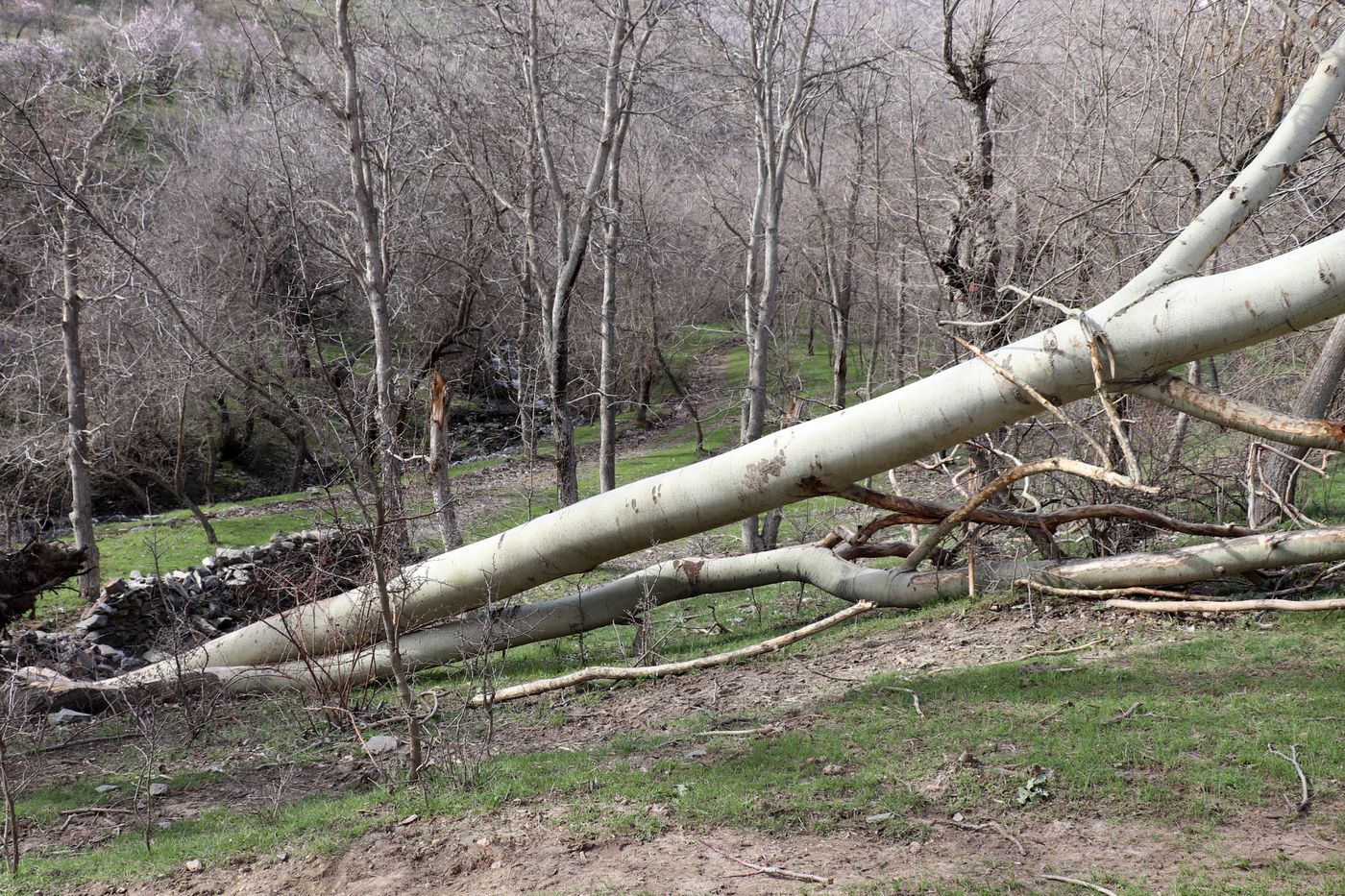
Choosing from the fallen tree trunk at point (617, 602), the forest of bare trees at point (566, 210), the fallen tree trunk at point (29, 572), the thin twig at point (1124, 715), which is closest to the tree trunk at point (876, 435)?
the fallen tree trunk at point (617, 602)

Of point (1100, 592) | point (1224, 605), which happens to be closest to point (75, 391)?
point (1100, 592)

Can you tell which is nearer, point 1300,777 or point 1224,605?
point 1300,777

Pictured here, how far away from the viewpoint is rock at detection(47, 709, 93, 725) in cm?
809

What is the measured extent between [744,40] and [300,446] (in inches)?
580

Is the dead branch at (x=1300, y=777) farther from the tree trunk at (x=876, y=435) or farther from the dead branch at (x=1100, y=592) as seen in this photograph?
the dead branch at (x=1100, y=592)

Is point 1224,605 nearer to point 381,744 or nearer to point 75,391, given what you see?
point 381,744

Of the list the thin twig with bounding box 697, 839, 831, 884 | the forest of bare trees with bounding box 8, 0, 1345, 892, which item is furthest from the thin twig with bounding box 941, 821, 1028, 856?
the forest of bare trees with bounding box 8, 0, 1345, 892

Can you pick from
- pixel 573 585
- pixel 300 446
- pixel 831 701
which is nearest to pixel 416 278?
pixel 300 446

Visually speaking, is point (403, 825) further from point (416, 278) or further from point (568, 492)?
point (416, 278)

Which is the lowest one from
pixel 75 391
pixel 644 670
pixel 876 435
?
pixel 644 670

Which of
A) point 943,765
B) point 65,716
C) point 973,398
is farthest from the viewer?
point 65,716

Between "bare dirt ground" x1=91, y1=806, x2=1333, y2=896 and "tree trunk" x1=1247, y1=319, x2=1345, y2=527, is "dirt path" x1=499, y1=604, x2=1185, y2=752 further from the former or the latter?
"tree trunk" x1=1247, y1=319, x2=1345, y2=527

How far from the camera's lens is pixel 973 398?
18.1 feet

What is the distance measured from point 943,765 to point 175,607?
9370 millimetres
